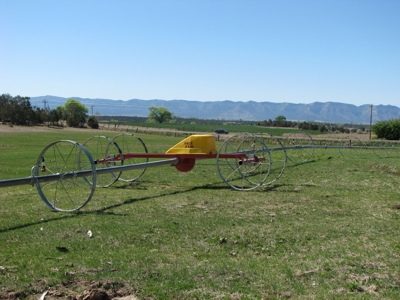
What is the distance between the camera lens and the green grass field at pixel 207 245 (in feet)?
20.0

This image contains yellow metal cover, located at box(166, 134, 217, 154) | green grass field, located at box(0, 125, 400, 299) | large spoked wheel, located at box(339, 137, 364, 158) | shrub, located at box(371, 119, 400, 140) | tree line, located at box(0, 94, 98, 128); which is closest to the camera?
green grass field, located at box(0, 125, 400, 299)

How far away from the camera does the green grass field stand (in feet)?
20.0

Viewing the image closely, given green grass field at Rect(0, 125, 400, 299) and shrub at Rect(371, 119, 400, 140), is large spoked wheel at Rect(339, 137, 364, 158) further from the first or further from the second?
shrub at Rect(371, 119, 400, 140)

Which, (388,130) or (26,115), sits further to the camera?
(26,115)

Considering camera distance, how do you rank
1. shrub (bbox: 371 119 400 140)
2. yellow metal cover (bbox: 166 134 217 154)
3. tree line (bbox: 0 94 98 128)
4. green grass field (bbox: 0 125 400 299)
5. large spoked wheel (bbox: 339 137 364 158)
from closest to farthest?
green grass field (bbox: 0 125 400 299) < yellow metal cover (bbox: 166 134 217 154) < large spoked wheel (bbox: 339 137 364 158) < shrub (bbox: 371 119 400 140) < tree line (bbox: 0 94 98 128)

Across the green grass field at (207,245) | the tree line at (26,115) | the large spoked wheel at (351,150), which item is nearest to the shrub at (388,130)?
the large spoked wheel at (351,150)

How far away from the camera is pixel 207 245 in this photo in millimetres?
8312

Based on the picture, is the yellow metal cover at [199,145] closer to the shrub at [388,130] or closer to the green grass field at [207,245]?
the green grass field at [207,245]

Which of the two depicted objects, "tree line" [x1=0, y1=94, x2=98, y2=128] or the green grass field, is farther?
"tree line" [x1=0, y1=94, x2=98, y2=128]

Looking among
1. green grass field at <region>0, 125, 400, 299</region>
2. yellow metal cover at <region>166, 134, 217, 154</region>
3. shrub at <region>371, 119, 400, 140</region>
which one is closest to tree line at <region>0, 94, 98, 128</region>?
shrub at <region>371, 119, 400, 140</region>

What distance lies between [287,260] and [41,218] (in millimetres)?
5847

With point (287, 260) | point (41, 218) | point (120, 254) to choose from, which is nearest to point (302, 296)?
point (287, 260)

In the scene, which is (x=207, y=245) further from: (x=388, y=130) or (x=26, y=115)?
(x=26, y=115)

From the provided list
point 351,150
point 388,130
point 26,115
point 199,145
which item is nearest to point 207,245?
point 199,145
